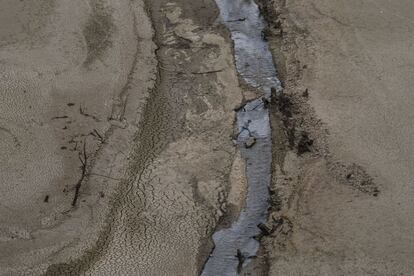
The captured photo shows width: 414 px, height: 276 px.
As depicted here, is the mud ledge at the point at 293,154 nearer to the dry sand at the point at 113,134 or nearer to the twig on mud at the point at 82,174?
the dry sand at the point at 113,134

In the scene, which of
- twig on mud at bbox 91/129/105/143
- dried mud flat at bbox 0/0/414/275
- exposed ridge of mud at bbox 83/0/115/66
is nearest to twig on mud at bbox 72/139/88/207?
dried mud flat at bbox 0/0/414/275

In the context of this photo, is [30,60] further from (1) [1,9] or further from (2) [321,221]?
(2) [321,221]

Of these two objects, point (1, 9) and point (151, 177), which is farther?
point (1, 9)

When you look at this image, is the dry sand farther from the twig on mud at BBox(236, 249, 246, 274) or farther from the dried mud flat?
the twig on mud at BBox(236, 249, 246, 274)

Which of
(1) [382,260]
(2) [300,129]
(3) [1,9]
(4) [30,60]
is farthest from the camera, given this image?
(3) [1,9]

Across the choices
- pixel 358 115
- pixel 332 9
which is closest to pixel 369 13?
pixel 332 9

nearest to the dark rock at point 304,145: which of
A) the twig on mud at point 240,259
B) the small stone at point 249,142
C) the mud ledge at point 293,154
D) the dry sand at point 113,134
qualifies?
the mud ledge at point 293,154
